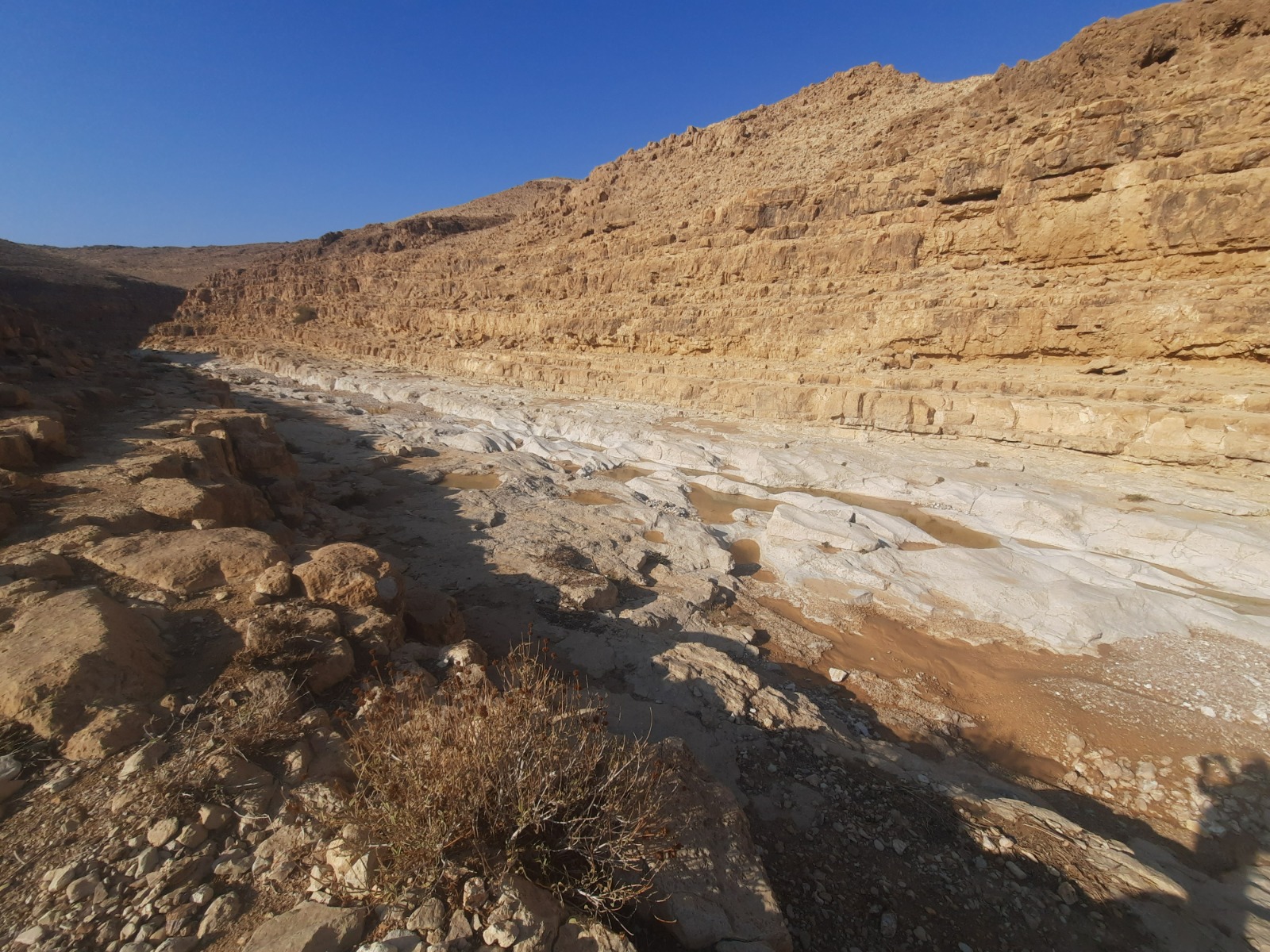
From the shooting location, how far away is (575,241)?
98.5ft

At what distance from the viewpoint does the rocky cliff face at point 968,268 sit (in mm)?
11938

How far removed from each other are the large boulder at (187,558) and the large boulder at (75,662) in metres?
0.65

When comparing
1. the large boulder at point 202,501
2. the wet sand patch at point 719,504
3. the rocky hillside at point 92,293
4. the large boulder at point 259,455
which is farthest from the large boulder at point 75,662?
the rocky hillside at point 92,293

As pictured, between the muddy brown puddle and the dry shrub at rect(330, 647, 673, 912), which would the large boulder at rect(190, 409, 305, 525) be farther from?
the muddy brown puddle

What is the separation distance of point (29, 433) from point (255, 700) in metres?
6.09

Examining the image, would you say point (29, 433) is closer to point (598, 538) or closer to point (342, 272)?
point (598, 538)

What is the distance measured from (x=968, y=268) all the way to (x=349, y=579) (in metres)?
19.4

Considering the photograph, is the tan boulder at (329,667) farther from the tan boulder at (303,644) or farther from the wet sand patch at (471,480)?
the wet sand patch at (471,480)

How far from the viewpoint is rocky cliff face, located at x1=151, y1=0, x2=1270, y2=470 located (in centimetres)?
1194

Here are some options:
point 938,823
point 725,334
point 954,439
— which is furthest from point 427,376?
point 938,823

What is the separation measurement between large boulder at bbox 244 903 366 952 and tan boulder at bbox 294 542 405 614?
7.96 feet

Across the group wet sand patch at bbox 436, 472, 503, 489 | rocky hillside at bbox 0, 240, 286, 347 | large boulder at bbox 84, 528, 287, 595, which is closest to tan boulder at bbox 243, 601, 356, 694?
large boulder at bbox 84, 528, 287, 595

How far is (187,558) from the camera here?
12.9 feet

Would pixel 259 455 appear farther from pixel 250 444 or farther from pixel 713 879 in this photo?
pixel 713 879
